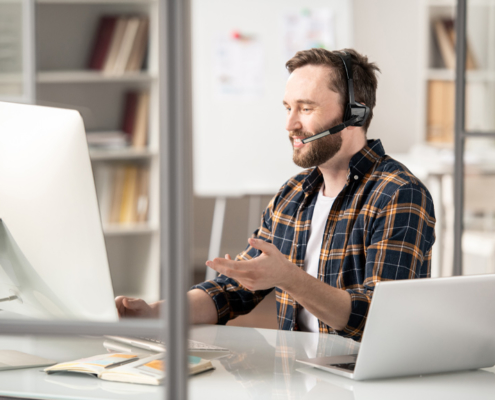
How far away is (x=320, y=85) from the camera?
1568 mm

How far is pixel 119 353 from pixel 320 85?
34.6 inches

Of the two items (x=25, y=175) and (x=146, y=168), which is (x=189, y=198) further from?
(x=146, y=168)

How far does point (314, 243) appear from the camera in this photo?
1486mm

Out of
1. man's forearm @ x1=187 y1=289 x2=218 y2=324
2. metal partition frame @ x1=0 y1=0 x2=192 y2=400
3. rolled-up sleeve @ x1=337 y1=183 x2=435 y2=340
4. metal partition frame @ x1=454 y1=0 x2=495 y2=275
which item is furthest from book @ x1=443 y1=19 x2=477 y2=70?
metal partition frame @ x1=0 y1=0 x2=192 y2=400

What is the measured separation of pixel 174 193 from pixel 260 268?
1.57 ft

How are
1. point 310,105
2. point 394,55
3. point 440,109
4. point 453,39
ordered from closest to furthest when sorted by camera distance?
point 310,105 → point 453,39 → point 440,109 → point 394,55

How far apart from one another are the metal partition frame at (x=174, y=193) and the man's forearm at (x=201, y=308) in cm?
82

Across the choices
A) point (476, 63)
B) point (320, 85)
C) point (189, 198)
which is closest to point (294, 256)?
point (320, 85)

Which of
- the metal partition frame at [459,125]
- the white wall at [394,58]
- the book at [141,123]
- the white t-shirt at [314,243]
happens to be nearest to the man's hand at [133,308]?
the white t-shirt at [314,243]

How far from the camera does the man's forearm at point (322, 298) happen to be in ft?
3.60

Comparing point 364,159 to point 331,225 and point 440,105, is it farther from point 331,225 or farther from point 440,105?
point 440,105

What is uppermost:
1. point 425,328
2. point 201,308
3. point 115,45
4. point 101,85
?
point 115,45

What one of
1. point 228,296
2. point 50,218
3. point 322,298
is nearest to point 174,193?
point 50,218

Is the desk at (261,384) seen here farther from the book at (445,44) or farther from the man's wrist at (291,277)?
the book at (445,44)
